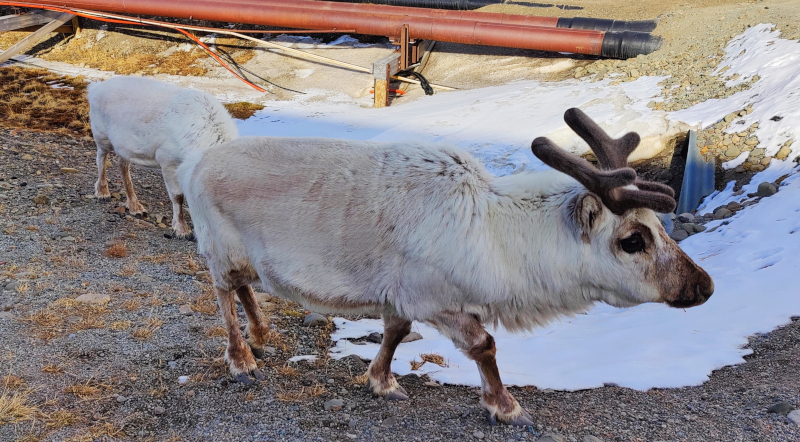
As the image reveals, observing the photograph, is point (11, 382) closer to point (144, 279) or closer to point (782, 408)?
point (144, 279)

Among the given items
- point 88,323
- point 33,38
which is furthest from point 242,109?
point 88,323

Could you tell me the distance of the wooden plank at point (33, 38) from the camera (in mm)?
15709

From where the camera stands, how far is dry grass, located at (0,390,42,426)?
3680 mm

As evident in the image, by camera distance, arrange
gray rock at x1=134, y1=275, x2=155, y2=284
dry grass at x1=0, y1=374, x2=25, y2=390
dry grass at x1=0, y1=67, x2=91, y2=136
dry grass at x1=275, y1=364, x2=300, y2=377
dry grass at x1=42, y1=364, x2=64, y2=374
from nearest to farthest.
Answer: dry grass at x1=0, y1=374, x2=25, y2=390
dry grass at x1=42, y1=364, x2=64, y2=374
dry grass at x1=275, y1=364, x2=300, y2=377
gray rock at x1=134, y1=275, x2=155, y2=284
dry grass at x1=0, y1=67, x2=91, y2=136

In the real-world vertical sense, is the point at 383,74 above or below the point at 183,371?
above

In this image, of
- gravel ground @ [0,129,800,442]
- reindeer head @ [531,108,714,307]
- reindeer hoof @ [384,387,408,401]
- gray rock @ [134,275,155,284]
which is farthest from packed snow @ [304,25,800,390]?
gray rock @ [134,275,155,284]

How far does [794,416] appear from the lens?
12.2 feet

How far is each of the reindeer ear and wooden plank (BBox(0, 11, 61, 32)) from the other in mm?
16868

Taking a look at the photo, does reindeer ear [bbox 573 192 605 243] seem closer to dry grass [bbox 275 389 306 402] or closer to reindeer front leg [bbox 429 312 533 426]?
reindeer front leg [bbox 429 312 533 426]

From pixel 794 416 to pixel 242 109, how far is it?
38.4 feet

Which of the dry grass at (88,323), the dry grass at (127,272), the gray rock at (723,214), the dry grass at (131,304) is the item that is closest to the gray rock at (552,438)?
Answer: the dry grass at (88,323)

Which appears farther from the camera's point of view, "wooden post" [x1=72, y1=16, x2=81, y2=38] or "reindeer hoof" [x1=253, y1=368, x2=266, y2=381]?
"wooden post" [x1=72, y1=16, x2=81, y2=38]

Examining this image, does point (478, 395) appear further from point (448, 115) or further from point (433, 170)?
Answer: point (448, 115)

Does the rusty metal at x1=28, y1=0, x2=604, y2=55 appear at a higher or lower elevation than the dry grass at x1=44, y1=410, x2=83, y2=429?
higher
